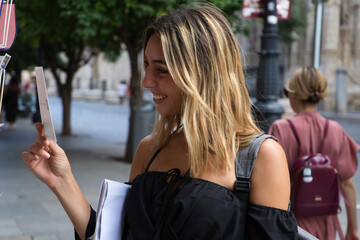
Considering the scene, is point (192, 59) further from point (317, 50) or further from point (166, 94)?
point (317, 50)

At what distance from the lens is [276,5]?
6.17 m

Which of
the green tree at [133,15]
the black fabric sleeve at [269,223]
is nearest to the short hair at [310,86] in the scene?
the black fabric sleeve at [269,223]

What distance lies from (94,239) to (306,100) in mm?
2171

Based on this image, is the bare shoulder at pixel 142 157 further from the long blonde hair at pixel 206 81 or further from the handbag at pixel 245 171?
the handbag at pixel 245 171

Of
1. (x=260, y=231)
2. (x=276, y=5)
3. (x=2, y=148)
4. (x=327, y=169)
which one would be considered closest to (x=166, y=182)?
(x=260, y=231)

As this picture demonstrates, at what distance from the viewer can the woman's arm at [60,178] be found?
5.72 ft

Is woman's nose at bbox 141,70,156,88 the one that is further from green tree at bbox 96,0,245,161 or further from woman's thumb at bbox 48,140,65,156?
green tree at bbox 96,0,245,161

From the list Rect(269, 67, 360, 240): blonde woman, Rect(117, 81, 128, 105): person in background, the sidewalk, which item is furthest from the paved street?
Rect(117, 81, 128, 105): person in background

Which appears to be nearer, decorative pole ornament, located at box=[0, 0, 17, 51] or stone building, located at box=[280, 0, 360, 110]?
decorative pole ornament, located at box=[0, 0, 17, 51]

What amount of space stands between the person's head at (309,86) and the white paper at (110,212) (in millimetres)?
2003

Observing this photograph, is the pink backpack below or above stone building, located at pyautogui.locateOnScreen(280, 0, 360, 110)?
below

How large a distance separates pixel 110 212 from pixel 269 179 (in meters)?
0.60

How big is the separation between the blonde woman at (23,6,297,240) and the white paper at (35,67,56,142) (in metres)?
0.11

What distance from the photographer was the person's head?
338 cm
